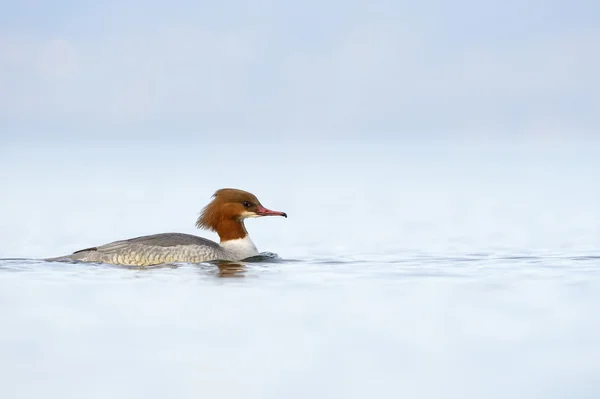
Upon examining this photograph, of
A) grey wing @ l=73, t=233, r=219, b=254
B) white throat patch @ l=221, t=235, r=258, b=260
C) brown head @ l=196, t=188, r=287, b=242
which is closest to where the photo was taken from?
grey wing @ l=73, t=233, r=219, b=254

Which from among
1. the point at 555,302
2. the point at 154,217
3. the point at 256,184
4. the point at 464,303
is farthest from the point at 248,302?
the point at 256,184

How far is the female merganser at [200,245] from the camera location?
15.1 m

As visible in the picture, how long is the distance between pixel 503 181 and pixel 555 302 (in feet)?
92.2

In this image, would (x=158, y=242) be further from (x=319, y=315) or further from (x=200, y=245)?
(x=319, y=315)

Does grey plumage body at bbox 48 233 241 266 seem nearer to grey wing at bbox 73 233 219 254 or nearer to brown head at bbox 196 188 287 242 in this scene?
grey wing at bbox 73 233 219 254

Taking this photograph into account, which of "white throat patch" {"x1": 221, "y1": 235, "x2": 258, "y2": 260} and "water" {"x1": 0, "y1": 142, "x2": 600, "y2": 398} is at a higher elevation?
"white throat patch" {"x1": 221, "y1": 235, "x2": 258, "y2": 260}

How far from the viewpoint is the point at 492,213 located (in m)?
24.6

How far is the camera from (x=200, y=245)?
599 inches

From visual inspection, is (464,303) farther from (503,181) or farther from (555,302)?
(503,181)

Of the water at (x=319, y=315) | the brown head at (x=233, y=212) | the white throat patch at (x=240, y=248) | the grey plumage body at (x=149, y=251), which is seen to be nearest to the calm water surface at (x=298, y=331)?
the water at (x=319, y=315)

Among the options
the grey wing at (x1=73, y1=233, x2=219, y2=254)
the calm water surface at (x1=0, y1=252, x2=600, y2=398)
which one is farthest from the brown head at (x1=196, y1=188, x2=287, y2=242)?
the calm water surface at (x1=0, y1=252, x2=600, y2=398)

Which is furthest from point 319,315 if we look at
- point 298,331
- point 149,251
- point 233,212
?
point 233,212

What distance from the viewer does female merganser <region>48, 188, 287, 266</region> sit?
15117 millimetres

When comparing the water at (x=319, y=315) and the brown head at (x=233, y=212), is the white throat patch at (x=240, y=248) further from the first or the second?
the water at (x=319, y=315)
